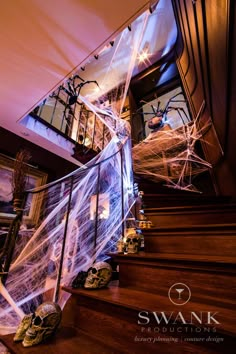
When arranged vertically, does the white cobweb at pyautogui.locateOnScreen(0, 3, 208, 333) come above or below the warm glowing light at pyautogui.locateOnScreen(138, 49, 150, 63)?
below

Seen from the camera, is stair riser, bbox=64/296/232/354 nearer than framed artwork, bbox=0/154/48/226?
Yes

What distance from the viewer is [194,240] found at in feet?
3.95

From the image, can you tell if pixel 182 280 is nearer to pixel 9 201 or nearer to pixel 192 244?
pixel 192 244

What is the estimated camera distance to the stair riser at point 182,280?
34.0 inches

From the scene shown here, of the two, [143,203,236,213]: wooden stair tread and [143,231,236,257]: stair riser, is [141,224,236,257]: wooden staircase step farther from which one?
[143,203,236,213]: wooden stair tread

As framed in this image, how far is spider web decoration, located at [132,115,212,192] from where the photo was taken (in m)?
3.48

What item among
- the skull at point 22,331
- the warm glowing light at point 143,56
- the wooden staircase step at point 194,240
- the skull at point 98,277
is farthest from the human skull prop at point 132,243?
the warm glowing light at point 143,56

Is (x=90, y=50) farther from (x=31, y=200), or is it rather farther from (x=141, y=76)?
(x=141, y=76)

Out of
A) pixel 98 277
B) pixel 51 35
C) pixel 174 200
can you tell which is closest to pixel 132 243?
pixel 98 277

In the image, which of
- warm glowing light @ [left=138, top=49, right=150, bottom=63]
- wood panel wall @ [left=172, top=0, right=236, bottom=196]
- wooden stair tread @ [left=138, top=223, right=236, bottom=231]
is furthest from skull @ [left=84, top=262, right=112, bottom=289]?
warm glowing light @ [left=138, top=49, right=150, bottom=63]

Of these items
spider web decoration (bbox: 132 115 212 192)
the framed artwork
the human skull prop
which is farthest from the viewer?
spider web decoration (bbox: 132 115 212 192)

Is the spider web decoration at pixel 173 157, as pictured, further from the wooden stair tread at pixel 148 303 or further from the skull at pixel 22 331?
the skull at pixel 22 331

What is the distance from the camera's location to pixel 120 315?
2.95 feet

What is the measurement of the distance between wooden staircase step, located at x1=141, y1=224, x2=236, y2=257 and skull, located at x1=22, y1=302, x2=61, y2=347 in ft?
2.41
